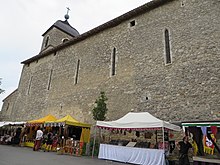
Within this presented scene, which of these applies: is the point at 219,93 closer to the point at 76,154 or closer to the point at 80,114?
the point at 76,154

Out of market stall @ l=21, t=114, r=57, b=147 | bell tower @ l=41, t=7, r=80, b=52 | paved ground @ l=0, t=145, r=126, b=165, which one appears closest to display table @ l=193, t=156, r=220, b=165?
paved ground @ l=0, t=145, r=126, b=165

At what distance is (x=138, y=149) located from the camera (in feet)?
23.6

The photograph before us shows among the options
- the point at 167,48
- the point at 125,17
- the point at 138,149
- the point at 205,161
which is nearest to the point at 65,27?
the point at 125,17

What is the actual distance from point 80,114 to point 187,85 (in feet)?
23.8

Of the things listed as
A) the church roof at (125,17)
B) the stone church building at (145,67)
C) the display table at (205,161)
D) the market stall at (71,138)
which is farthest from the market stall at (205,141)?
the church roof at (125,17)

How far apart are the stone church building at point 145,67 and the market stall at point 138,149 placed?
62.1 inches

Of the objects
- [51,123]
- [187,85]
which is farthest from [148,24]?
[51,123]

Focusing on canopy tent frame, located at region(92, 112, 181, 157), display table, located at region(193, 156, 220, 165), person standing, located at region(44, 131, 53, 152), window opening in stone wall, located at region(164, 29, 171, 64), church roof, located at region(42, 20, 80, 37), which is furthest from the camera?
Result: church roof, located at region(42, 20, 80, 37)

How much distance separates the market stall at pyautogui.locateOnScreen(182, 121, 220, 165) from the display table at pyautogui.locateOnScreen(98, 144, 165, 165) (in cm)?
121

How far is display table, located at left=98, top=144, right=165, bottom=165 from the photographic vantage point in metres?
6.53

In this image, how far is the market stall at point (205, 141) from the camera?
6.12m

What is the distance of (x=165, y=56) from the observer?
9859 millimetres

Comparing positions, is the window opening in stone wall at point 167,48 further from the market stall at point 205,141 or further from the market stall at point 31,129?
the market stall at point 31,129

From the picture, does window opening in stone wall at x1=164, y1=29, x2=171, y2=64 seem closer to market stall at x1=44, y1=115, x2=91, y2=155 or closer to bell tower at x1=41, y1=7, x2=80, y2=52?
market stall at x1=44, y1=115, x2=91, y2=155
